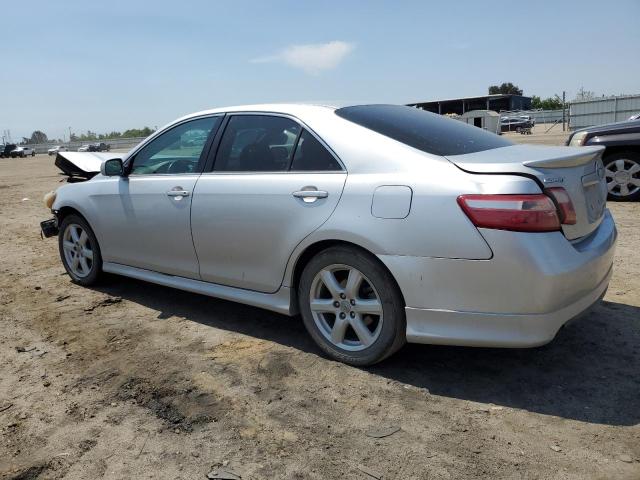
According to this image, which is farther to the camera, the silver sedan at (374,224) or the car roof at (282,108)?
the car roof at (282,108)

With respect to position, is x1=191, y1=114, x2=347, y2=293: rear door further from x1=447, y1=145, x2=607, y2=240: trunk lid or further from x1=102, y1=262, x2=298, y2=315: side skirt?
x1=447, y1=145, x2=607, y2=240: trunk lid

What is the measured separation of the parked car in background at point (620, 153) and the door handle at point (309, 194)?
619cm

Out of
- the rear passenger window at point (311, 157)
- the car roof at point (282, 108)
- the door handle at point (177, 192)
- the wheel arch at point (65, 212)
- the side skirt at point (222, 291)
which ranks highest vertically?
the car roof at point (282, 108)

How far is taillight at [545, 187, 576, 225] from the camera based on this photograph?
2.89 m

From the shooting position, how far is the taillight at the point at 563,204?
9.49 feet

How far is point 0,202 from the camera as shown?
13.0 metres

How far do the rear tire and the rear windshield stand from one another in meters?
5.25

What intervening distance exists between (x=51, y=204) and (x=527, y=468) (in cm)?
514

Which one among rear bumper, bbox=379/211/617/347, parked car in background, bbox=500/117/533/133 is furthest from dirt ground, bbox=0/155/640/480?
parked car in background, bbox=500/117/533/133

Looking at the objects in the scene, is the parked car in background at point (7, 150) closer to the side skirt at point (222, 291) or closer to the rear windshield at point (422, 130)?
the side skirt at point (222, 291)

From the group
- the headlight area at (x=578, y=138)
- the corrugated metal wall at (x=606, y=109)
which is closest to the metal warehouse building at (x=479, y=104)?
the corrugated metal wall at (x=606, y=109)

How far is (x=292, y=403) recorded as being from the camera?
3035 mm

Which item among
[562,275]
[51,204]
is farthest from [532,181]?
[51,204]

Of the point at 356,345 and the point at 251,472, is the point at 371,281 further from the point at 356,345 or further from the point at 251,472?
the point at 251,472
